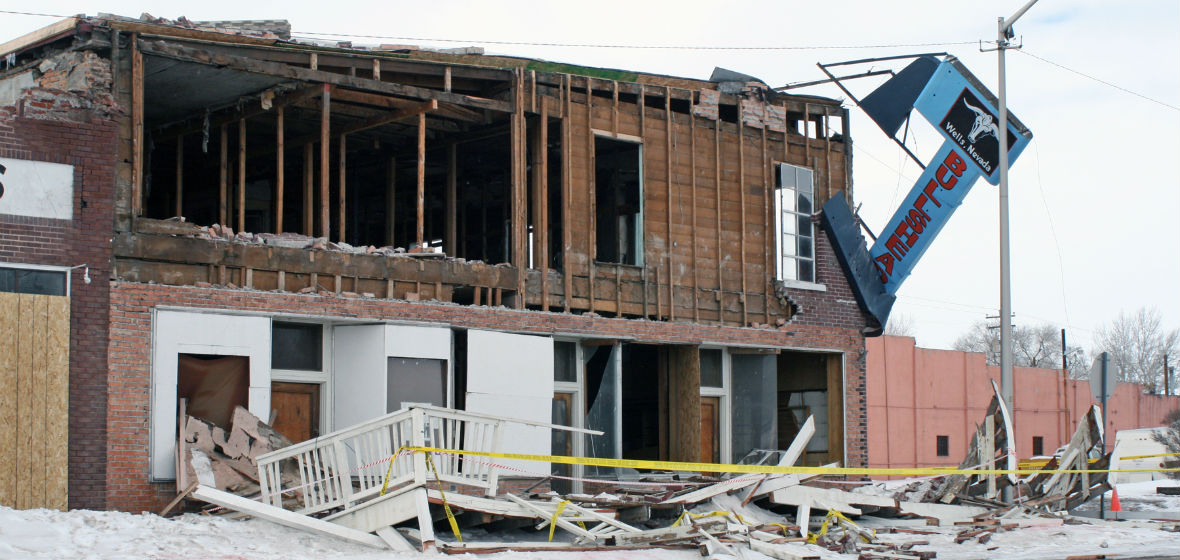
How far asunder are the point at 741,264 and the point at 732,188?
4.60ft

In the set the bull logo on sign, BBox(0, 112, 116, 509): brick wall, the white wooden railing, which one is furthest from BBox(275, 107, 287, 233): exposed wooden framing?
the bull logo on sign

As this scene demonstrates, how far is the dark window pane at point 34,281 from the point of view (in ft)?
47.1

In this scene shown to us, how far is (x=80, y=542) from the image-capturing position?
11906 millimetres

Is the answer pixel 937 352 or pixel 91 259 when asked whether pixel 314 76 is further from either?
pixel 937 352

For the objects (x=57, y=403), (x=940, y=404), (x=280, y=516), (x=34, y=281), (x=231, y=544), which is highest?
(x=34, y=281)

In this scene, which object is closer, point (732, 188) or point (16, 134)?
point (16, 134)

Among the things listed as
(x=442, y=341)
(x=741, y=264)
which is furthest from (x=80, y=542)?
(x=741, y=264)

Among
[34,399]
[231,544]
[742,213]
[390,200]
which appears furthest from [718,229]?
[34,399]

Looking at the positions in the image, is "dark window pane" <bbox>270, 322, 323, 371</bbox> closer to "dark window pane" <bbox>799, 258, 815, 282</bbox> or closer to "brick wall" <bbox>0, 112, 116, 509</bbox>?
"brick wall" <bbox>0, 112, 116, 509</bbox>

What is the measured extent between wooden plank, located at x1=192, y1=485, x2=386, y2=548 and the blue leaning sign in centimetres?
1378

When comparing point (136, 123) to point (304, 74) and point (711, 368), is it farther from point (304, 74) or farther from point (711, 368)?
point (711, 368)

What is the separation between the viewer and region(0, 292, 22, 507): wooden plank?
550 inches

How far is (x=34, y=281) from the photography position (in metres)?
14.6

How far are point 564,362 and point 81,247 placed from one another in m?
8.07
